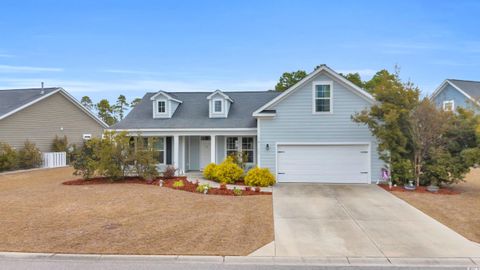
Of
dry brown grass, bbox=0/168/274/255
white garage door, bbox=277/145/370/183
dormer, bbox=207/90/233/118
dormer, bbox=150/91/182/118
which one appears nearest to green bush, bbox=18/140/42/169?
dormer, bbox=150/91/182/118

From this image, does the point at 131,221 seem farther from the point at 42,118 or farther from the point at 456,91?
the point at 456,91

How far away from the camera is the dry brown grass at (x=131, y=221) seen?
6523 mm

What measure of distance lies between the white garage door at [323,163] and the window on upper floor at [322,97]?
5.81 feet

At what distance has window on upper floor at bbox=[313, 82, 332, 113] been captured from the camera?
50.7 ft

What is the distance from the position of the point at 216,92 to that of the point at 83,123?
574 inches

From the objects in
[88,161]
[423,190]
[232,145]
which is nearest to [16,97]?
[88,161]

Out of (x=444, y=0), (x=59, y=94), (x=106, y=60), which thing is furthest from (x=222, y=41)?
(x=59, y=94)

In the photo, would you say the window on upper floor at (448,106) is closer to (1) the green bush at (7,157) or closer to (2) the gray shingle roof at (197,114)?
(2) the gray shingle roof at (197,114)

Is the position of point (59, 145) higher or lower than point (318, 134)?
lower

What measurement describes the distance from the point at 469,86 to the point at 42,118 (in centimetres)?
3397

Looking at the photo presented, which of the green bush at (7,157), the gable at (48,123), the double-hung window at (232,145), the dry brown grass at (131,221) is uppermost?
the gable at (48,123)

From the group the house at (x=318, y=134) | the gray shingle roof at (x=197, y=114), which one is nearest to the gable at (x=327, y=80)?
the house at (x=318, y=134)

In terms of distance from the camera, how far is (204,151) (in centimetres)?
1991

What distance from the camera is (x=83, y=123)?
27547mm
